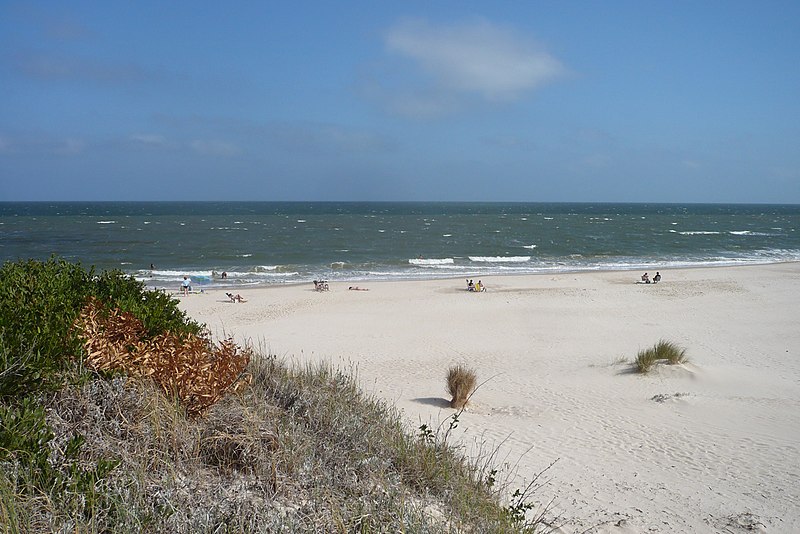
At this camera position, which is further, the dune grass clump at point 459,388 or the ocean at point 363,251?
the ocean at point 363,251

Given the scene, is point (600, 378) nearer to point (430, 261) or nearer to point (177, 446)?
point (177, 446)

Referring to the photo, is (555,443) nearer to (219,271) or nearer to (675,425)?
(675,425)

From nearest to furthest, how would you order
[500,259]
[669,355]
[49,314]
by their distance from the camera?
[49,314], [669,355], [500,259]

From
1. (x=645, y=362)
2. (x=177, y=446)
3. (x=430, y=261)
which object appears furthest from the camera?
(x=430, y=261)

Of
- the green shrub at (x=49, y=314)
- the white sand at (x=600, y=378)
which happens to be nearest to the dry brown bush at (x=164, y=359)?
the green shrub at (x=49, y=314)

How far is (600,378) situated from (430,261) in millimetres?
28378

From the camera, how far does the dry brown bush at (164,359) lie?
12.6ft

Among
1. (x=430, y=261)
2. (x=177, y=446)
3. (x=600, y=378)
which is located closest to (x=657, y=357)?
(x=600, y=378)

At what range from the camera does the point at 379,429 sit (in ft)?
14.8

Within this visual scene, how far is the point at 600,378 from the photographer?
12.0 meters

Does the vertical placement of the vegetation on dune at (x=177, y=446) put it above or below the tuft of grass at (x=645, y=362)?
above

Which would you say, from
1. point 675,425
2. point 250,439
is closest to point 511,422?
point 675,425

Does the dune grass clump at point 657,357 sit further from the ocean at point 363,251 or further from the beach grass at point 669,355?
the ocean at point 363,251

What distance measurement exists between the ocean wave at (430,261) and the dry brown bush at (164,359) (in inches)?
1355
